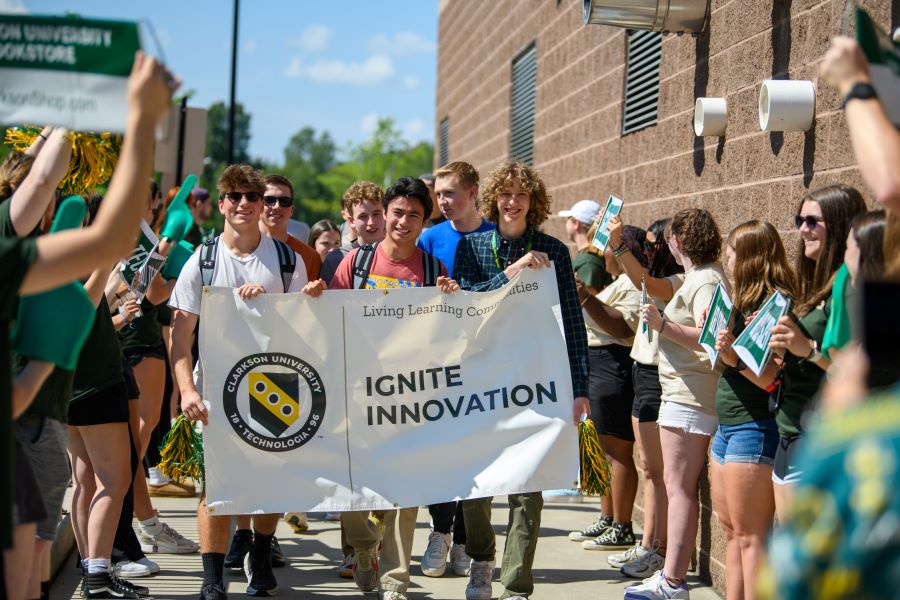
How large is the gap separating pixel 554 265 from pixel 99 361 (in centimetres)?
249

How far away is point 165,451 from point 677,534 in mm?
2783

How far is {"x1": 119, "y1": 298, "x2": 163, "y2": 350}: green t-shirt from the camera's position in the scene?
7.07 m

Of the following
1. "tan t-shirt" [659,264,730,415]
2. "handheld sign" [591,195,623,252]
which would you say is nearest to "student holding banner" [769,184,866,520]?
"tan t-shirt" [659,264,730,415]

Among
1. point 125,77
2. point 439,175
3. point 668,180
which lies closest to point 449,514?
point 439,175

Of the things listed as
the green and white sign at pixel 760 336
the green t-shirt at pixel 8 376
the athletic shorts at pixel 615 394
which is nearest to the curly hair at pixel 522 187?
the athletic shorts at pixel 615 394

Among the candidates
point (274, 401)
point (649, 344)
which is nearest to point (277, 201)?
point (274, 401)

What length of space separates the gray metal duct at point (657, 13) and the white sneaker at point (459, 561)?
3.76 meters

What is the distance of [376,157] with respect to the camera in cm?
7975

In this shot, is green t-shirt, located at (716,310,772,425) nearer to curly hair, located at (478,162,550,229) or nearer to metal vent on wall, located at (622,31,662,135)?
curly hair, located at (478,162,550,229)

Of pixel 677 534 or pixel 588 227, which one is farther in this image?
pixel 588 227

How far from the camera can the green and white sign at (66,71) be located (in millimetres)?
3166

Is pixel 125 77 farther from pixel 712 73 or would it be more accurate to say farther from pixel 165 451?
pixel 712 73

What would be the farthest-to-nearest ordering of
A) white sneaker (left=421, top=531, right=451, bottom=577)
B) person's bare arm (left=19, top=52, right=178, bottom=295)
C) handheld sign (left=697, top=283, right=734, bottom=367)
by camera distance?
white sneaker (left=421, top=531, right=451, bottom=577)
handheld sign (left=697, top=283, right=734, bottom=367)
person's bare arm (left=19, top=52, right=178, bottom=295)

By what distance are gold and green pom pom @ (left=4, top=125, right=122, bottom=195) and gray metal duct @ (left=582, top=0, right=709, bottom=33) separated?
3.52 m
